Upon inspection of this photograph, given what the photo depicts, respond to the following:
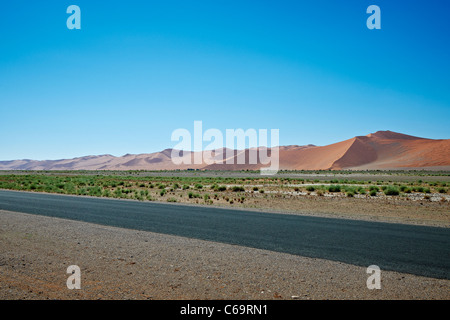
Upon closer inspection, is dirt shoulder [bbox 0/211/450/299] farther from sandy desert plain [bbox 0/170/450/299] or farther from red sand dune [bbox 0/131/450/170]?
red sand dune [bbox 0/131/450/170]

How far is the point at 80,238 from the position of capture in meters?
9.53

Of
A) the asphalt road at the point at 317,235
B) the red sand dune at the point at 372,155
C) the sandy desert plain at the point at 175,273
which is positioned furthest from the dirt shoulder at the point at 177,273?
the red sand dune at the point at 372,155

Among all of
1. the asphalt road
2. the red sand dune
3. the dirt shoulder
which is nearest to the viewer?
the dirt shoulder

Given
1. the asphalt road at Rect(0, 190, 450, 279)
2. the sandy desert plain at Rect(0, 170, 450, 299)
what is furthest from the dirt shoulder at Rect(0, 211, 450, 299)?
the asphalt road at Rect(0, 190, 450, 279)

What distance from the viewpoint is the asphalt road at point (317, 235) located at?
297 inches

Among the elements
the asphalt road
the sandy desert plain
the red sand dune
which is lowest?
the asphalt road

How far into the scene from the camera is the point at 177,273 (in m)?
6.48

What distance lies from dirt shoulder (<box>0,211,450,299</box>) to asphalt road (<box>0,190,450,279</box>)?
71cm

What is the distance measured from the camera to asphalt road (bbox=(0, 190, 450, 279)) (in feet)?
24.7

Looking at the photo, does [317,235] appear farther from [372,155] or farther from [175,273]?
[372,155]

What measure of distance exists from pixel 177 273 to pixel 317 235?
5.43 m

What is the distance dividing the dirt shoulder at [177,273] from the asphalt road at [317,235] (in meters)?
0.71
